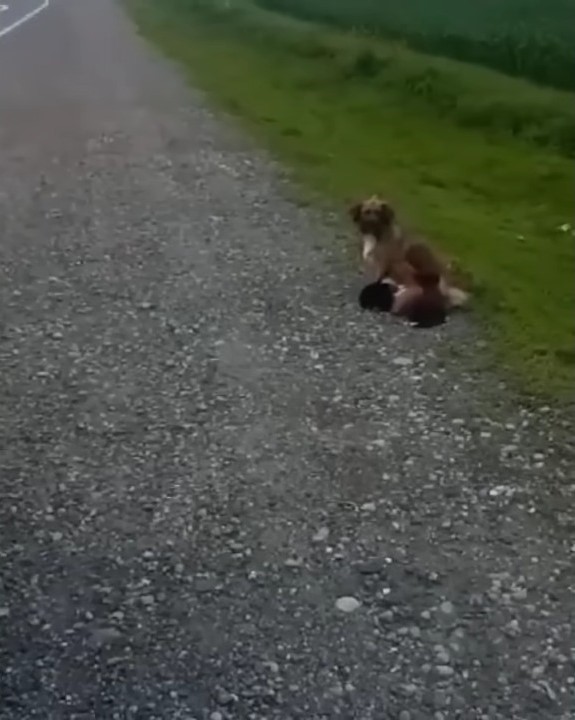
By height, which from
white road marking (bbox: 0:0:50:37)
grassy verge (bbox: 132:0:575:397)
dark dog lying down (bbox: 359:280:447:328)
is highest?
dark dog lying down (bbox: 359:280:447:328)

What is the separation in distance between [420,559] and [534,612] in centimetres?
42

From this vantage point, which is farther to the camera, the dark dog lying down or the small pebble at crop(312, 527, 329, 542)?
the dark dog lying down

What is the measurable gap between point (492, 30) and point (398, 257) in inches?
252

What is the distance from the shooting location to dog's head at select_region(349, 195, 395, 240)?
664cm

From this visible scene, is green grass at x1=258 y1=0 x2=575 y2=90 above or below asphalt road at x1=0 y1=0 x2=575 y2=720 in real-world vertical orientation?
below

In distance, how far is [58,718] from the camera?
3.34 m

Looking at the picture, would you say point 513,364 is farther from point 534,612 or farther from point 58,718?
point 58,718

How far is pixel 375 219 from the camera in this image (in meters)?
6.67

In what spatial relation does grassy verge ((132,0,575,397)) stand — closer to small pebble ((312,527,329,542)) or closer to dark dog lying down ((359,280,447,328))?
dark dog lying down ((359,280,447,328))

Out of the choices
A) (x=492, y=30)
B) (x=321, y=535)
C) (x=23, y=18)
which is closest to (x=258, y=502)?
(x=321, y=535)

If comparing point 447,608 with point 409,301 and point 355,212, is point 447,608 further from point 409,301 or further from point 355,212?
point 355,212

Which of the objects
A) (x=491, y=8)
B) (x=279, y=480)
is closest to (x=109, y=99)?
(x=491, y=8)

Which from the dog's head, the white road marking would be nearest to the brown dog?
the dog's head

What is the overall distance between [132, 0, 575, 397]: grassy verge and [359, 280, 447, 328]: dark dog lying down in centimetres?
23
